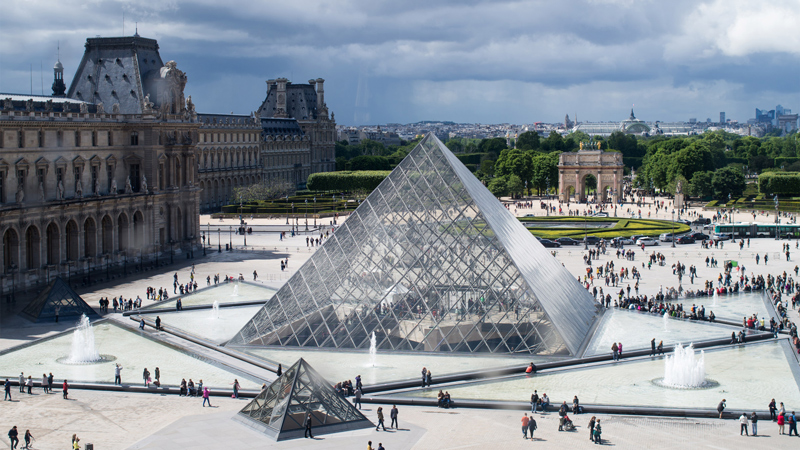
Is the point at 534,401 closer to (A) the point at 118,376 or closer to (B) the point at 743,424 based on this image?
(B) the point at 743,424

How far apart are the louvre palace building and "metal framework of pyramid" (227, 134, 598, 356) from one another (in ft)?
60.6

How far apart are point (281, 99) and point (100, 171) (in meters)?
77.5

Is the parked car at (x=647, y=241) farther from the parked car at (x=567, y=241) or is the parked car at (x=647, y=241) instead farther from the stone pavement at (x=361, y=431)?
the stone pavement at (x=361, y=431)

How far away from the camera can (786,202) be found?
289ft

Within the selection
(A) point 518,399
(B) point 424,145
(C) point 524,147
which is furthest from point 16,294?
(C) point 524,147

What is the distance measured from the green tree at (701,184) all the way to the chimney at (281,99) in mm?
57923

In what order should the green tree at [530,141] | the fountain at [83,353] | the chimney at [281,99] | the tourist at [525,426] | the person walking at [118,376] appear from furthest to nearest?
the green tree at [530,141]
the chimney at [281,99]
the fountain at [83,353]
the person walking at [118,376]
the tourist at [525,426]

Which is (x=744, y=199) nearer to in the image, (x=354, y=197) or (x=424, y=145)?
(x=354, y=197)

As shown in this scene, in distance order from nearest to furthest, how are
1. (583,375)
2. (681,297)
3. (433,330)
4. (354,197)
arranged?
(583,375) → (433,330) → (681,297) → (354,197)

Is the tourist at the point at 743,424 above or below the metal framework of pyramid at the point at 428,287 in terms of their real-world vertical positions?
below

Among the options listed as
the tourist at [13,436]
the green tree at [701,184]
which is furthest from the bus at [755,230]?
the tourist at [13,436]

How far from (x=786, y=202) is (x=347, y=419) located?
75.7 meters

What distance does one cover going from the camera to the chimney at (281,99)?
128750 millimetres

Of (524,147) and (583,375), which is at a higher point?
(524,147)
